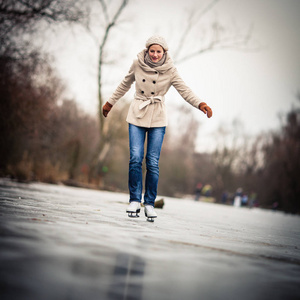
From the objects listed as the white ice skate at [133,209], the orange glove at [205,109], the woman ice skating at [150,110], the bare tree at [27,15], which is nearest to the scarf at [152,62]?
the woman ice skating at [150,110]

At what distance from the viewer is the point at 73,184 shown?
14711 millimetres

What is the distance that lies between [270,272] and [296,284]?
22cm

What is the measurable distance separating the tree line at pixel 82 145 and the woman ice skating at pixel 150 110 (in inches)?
216

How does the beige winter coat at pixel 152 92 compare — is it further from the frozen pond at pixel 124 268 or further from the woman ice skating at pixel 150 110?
the frozen pond at pixel 124 268

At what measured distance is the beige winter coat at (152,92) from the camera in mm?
4500

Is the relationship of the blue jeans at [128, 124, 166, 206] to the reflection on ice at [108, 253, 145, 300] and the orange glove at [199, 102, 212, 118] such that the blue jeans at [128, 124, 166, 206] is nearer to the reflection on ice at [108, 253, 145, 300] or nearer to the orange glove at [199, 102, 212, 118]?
the orange glove at [199, 102, 212, 118]

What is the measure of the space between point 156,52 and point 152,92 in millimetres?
488

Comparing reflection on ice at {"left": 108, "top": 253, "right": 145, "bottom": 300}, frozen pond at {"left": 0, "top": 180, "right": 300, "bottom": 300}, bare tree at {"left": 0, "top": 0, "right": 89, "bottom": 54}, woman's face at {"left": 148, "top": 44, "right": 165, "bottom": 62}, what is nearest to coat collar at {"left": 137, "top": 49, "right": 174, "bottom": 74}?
woman's face at {"left": 148, "top": 44, "right": 165, "bottom": 62}

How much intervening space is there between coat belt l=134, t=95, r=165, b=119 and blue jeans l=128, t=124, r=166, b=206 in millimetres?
194

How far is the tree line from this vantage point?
32.1ft

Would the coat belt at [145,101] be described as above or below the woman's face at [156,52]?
→ below

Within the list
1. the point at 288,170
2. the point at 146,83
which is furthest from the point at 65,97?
the point at 146,83

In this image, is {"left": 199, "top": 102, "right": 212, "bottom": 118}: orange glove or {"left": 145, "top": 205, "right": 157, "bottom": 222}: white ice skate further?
{"left": 199, "top": 102, "right": 212, "bottom": 118}: orange glove

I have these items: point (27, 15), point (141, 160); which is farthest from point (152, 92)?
point (27, 15)
